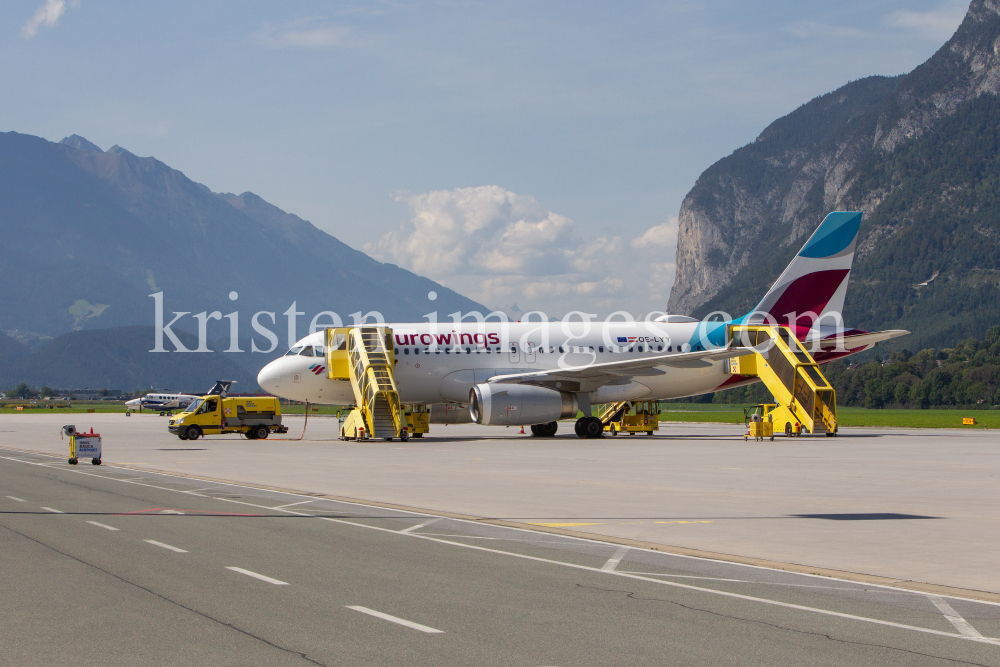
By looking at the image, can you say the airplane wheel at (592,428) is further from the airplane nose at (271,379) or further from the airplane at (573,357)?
the airplane nose at (271,379)

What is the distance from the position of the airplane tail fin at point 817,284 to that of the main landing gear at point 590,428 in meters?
9.96

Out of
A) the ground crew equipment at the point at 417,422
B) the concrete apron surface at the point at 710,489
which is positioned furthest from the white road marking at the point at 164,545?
the ground crew equipment at the point at 417,422

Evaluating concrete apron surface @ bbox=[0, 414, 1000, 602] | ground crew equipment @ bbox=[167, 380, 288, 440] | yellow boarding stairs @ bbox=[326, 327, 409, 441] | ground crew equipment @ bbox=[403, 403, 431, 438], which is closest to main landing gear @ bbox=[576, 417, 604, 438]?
concrete apron surface @ bbox=[0, 414, 1000, 602]

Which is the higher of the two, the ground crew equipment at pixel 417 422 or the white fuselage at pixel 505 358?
the white fuselage at pixel 505 358

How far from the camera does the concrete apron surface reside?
12.3 meters

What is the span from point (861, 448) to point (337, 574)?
91.5 feet

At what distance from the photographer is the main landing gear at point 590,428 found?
42.6 meters

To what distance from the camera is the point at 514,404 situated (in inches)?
1517

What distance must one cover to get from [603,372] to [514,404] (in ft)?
13.7

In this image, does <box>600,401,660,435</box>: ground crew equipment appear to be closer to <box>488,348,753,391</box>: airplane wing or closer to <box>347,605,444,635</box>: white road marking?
<box>488,348,753,391</box>: airplane wing

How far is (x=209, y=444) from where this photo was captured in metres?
40.2

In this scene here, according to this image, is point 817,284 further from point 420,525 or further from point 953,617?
point 953,617

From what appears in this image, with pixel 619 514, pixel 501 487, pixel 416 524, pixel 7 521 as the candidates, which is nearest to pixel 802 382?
pixel 501 487

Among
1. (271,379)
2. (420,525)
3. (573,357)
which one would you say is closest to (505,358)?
(573,357)
